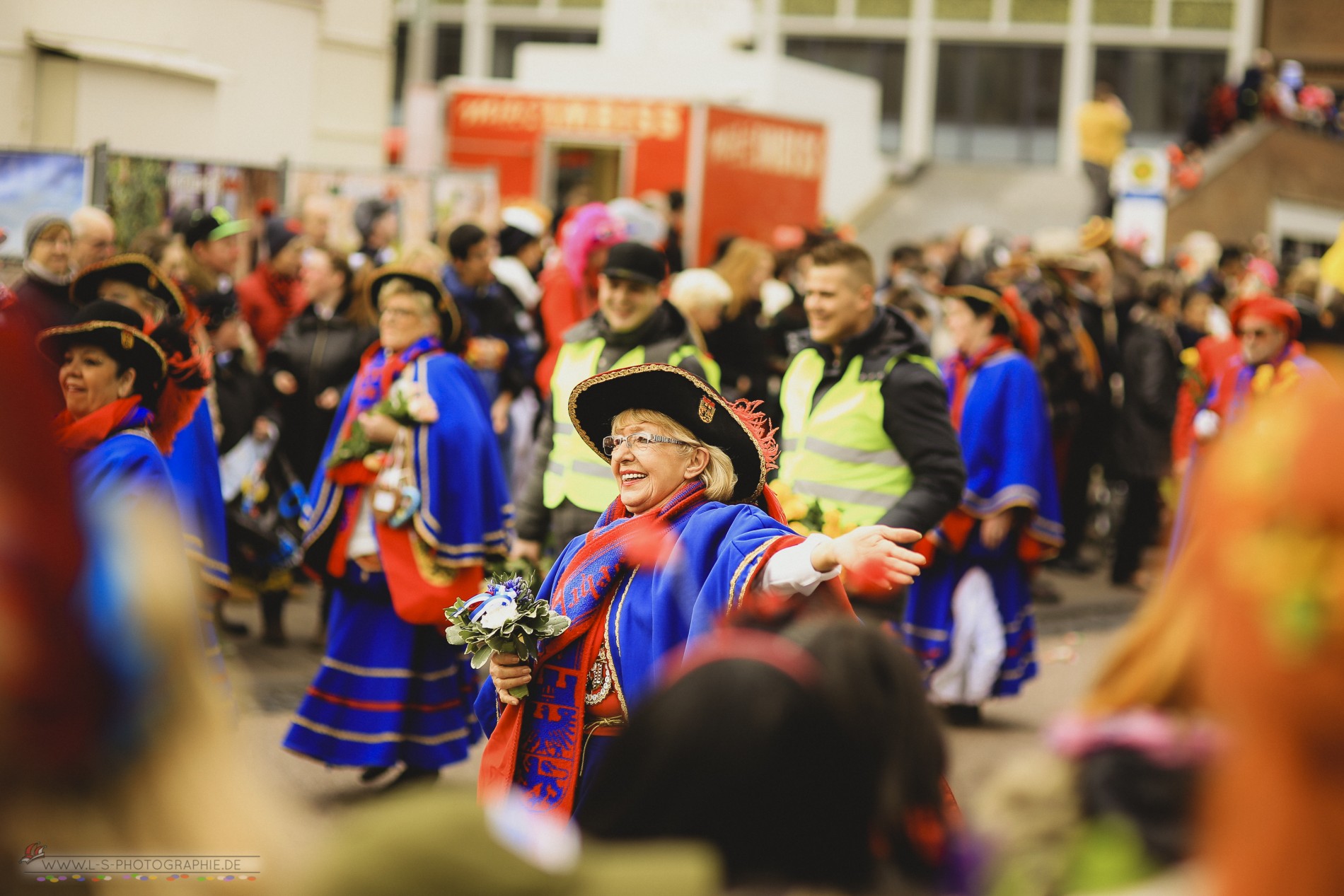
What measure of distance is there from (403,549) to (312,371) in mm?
2841

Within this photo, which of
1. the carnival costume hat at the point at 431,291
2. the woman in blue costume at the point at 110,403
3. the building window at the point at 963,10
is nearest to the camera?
the woman in blue costume at the point at 110,403

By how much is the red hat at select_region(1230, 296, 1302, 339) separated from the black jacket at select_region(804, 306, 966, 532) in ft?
9.41

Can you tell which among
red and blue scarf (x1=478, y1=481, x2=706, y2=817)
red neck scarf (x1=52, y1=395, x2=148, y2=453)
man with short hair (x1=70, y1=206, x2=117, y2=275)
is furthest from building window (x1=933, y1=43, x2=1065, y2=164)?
red and blue scarf (x1=478, y1=481, x2=706, y2=817)

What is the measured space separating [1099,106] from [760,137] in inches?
244


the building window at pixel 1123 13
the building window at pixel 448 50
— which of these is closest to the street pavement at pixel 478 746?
the building window at pixel 1123 13

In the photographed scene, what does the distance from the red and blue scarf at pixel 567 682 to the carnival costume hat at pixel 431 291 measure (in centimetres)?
288

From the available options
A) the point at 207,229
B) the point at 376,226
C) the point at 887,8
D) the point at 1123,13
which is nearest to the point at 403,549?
the point at 207,229

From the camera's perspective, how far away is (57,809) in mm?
1733

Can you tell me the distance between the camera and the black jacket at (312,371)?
30.6 feet

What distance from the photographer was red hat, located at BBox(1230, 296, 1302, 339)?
8.71 meters

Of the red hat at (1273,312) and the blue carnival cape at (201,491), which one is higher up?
the red hat at (1273,312)

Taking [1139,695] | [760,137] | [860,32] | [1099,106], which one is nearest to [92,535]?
[1139,695]

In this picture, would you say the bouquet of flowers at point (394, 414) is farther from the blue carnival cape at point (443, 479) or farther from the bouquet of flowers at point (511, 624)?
the bouquet of flowers at point (511, 624)

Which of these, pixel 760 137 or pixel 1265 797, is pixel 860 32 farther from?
pixel 1265 797
